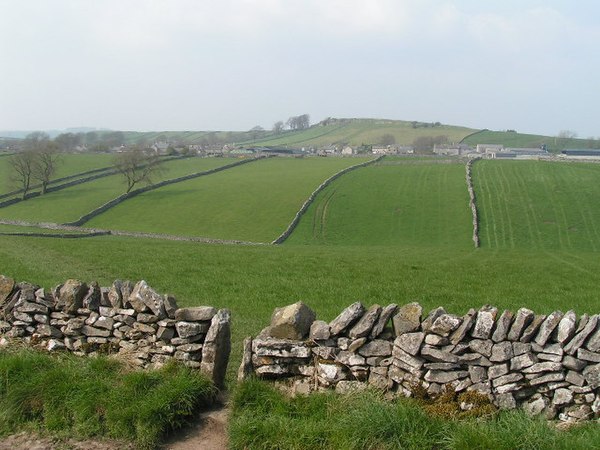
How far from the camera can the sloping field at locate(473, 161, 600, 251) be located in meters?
58.4

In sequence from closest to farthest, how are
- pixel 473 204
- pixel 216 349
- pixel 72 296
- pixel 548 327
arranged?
1. pixel 548 327
2. pixel 216 349
3. pixel 72 296
4. pixel 473 204

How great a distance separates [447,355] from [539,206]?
67551mm

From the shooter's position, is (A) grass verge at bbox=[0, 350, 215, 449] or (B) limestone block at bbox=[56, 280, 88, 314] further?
(B) limestone block at bbox=[56, 280, 88, 314]

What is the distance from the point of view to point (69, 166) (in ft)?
360

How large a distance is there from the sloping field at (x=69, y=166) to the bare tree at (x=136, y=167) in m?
15.8

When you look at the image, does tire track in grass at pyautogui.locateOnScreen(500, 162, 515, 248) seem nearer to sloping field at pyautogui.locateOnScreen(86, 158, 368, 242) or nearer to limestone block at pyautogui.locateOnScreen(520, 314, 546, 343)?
sloping field at pyautogui.locateOnScreen(86, 158, 368, 242)

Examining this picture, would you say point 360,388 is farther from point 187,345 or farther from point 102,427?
point 102,427

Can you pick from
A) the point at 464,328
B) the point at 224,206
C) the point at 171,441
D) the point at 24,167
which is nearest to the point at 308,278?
the point at 464,328

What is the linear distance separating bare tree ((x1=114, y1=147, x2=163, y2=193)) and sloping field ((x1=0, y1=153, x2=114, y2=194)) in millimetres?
15844

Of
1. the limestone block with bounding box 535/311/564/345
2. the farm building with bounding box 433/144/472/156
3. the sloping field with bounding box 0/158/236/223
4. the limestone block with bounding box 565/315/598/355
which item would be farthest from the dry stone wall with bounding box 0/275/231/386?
the farm building with bounding box 433/144/472/156

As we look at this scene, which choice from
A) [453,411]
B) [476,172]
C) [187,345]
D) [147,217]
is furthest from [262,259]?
[476,172]

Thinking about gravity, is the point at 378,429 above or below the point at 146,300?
below

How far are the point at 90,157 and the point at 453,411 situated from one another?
4932 inches

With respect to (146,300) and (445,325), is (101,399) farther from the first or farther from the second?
(445,325)
